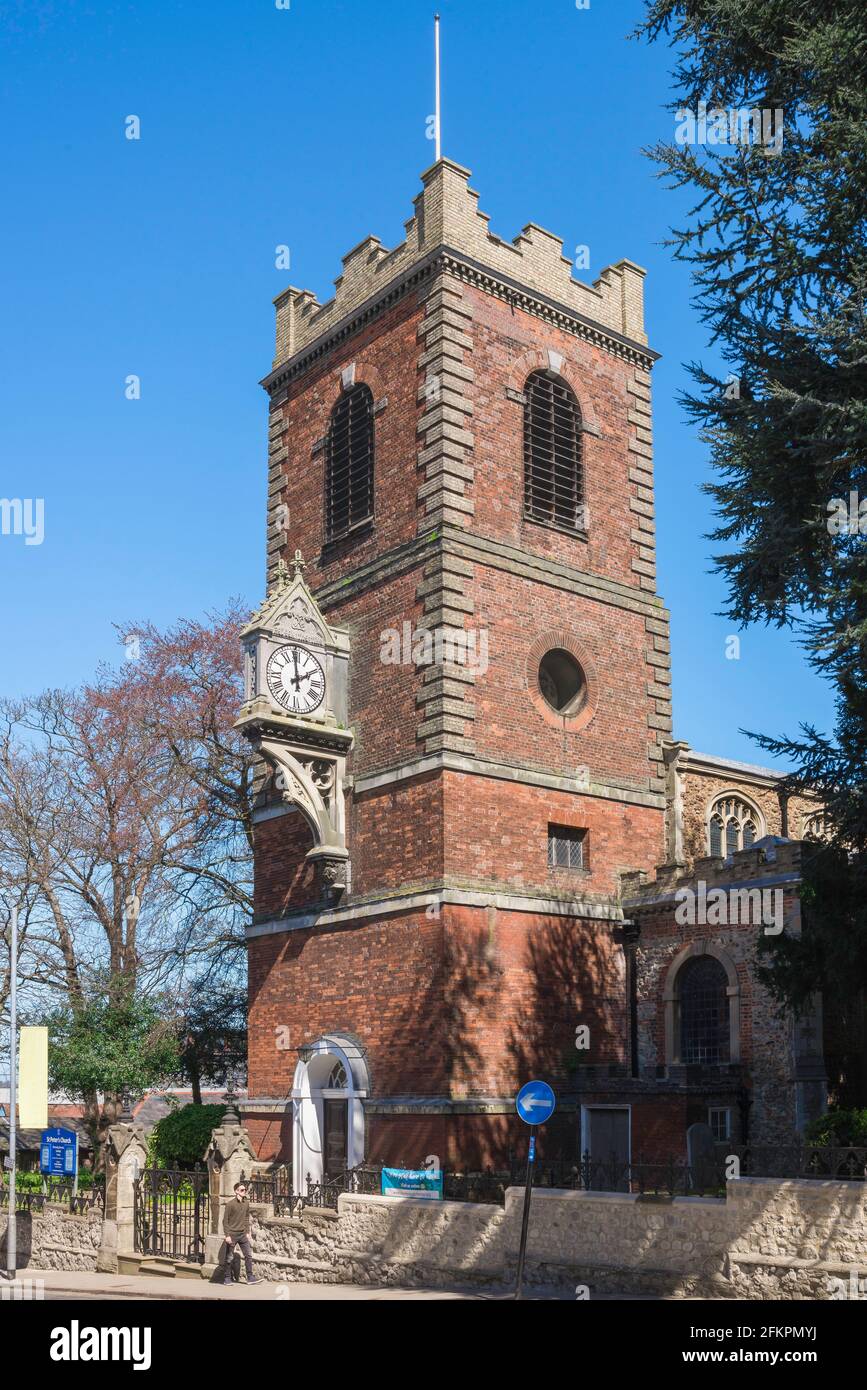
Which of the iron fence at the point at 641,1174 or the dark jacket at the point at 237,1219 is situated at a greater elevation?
the iron fence at the point at 641,1174

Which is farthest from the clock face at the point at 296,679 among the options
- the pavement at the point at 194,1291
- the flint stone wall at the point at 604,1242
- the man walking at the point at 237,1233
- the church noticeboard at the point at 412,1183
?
the pavement at the point at 194,1291

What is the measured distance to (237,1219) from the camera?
21688mm

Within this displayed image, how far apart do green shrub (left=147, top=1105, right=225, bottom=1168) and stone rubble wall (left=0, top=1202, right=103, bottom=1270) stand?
3.44 meters

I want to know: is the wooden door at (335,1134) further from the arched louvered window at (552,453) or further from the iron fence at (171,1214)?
the arched louvered window at (552,453)

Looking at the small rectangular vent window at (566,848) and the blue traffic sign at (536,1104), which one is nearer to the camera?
the blue traffic sign at (536,1104)

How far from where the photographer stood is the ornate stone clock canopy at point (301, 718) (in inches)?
1064

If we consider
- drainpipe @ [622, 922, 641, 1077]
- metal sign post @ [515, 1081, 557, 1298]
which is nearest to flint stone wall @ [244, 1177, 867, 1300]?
metal sign post @ [515, 1081, 557, 1298]

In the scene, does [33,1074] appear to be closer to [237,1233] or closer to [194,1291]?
[237,1233]

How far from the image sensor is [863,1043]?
2395 centimetres

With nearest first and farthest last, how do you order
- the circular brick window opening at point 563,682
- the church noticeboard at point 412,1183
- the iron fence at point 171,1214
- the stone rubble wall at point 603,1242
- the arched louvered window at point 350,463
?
the stone rubble wall at point 603,1242 → the church noticeboard at point 412,1183 → the iron fence at point 171,1214 → the circular brick window opening at point 563,682 → the arched louvered window at point 350,463

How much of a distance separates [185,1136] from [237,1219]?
11853 mm

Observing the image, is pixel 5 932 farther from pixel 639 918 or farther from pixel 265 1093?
pixel 639 918

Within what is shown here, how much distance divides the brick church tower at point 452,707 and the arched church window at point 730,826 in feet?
7.72

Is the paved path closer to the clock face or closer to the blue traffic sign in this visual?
the blue traffic sign
